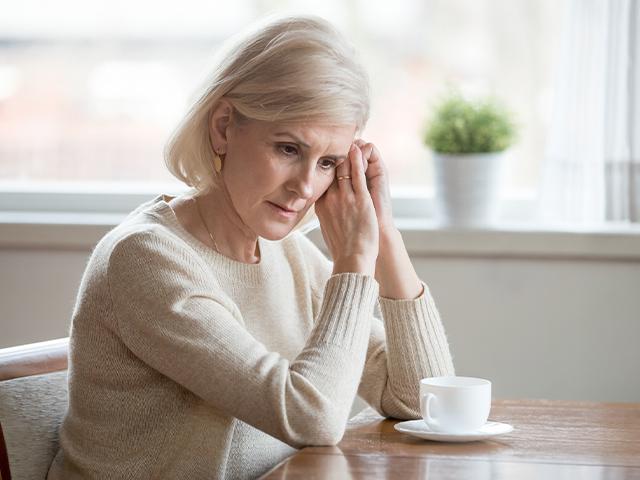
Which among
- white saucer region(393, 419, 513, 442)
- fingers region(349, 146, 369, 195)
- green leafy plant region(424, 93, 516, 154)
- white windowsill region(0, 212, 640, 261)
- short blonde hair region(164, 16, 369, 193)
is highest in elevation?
short blonde hair region(164, 16, 369, 193)

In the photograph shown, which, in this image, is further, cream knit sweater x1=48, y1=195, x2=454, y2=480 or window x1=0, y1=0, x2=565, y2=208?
window x1=0, y1=0, x2=565, y2=208

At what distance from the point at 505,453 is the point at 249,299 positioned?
21.4 inches

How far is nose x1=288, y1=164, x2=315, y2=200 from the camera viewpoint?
1.61 metres

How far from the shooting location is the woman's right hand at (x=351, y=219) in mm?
1615

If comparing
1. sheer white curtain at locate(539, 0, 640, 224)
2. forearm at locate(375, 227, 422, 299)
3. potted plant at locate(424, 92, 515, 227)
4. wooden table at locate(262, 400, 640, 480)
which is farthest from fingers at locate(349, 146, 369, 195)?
sheer white curtain at locate(539, 0, 640, 224)

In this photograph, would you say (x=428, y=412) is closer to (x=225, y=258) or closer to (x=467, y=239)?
(x=225, y=258)

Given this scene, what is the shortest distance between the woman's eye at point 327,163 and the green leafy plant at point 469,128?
105cm

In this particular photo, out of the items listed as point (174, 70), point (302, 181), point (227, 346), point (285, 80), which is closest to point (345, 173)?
point (302, 181)

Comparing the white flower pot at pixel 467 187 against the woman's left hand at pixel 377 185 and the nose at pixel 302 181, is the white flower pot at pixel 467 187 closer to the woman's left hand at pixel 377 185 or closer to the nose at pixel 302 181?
the woman's left hand at pixel 377 185

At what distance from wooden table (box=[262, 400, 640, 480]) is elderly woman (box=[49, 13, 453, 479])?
0.08m

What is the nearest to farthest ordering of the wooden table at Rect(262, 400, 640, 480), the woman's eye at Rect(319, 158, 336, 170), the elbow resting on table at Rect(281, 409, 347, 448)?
1. the wooden table at Rect(262, 400, 640, 480)
2. the elbow resting on table at Rect(281, 409, 347, 448)
3. the woman's eye at Rect(319, 158, 336, 170)

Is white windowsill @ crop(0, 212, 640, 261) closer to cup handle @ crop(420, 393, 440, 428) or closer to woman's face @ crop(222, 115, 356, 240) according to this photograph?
woman's face @ crop(222, 115, 356, 240)

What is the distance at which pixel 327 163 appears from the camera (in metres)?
1.69

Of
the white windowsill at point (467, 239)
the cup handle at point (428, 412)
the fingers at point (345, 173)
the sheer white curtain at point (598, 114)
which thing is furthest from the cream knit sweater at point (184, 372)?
the sheer white curtain at point (598, 114)
